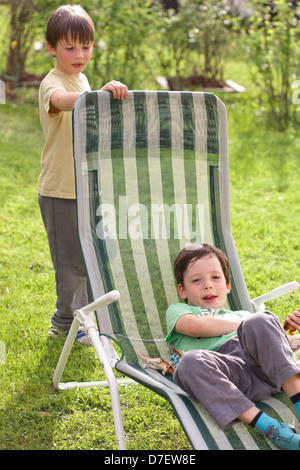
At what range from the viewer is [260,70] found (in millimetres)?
7840

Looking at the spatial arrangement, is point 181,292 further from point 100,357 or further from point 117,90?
point 117,90

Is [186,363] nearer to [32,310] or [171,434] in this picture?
[171,434]

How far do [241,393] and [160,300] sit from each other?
35.2 inches

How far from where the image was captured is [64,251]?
11.8 ft

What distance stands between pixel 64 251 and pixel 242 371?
142 cm

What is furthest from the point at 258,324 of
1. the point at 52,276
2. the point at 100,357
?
the point at 52,276

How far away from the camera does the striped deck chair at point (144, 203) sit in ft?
9.86

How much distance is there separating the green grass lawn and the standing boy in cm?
31

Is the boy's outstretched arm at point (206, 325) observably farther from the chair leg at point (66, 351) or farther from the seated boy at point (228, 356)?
the chair leg at point (66, 351)

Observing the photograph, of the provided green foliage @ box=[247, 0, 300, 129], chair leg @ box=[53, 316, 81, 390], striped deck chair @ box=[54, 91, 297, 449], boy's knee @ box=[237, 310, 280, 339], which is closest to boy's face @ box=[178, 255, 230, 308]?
striped deck chair @ box=[54, 91, 297, 449]

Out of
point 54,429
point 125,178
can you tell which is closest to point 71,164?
point 125,178

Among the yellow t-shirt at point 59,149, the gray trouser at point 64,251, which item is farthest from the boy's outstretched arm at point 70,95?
the gray trouser at point 64,251

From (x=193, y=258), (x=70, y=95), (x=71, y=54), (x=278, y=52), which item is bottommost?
(x=193, y=258)

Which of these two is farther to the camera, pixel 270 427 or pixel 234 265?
pixel 234 265
